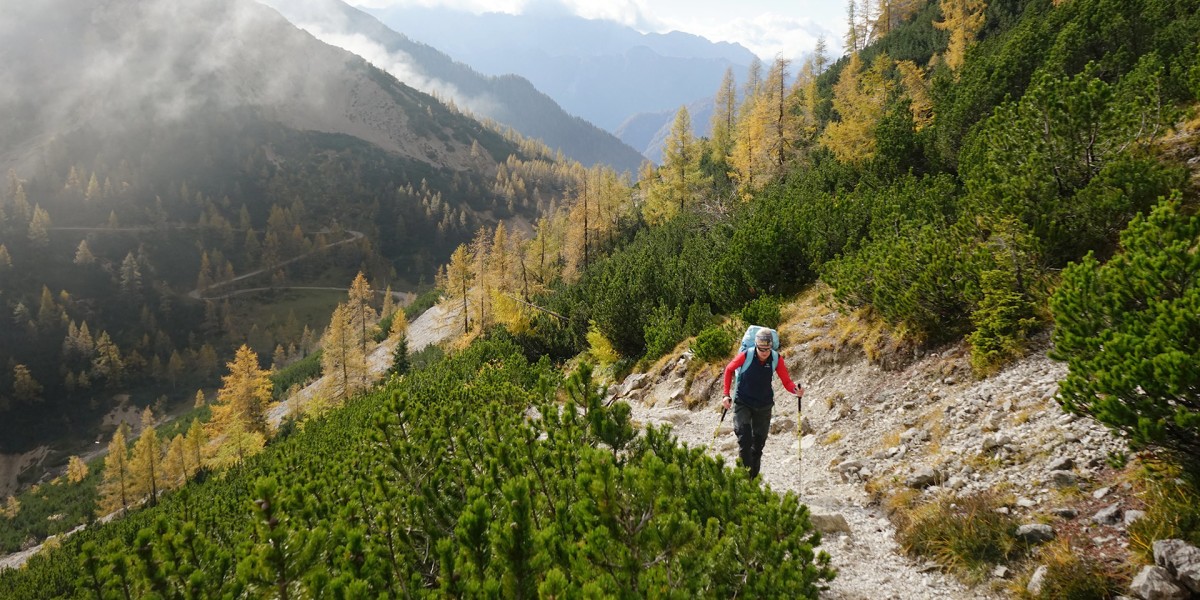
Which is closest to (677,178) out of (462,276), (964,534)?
(462,276)

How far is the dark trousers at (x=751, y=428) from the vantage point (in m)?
6.51

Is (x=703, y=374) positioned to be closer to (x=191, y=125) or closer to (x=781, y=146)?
(x=781, y=146)

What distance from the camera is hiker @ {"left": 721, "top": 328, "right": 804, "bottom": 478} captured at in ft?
21.0

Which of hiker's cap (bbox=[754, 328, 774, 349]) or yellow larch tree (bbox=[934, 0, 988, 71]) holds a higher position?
yellow larch tree (bbox=[934, 0, 988, 71])

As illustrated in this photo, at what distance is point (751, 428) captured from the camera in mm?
6547

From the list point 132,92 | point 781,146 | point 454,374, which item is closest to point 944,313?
point 454,374

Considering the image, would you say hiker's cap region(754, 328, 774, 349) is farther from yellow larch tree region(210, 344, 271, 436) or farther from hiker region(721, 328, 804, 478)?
yellow larch tree region(210, 344, 271, 436)

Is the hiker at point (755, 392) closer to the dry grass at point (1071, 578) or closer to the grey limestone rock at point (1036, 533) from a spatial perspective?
the grey limestone rock at point (1036, 533)

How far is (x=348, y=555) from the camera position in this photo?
13.5ft

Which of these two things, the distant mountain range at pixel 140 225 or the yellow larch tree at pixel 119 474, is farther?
the distant mountain range at pixel 140 225

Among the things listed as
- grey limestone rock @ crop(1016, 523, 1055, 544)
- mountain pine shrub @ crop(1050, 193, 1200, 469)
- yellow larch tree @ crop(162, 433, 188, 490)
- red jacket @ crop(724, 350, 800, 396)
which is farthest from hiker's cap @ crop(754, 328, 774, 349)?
yellow larch tree @ crop(162, 433, 188, 490)

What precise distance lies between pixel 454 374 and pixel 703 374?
11798 mm

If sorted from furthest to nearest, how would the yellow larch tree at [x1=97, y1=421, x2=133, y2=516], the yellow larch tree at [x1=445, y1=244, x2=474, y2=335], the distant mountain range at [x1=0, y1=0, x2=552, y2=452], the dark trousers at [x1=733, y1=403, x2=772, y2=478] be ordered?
the distant mountain range at [x1=0, y1=0, x2=552, y2=452], the yellow larch tree at [x1=97, y1=421, x2=133, y2=516], the yellow larch tree at [x1=445, y1=244, x2=474, y2=335], the dark trousers at [x1=733, y1=403, x2=772, y2=478]

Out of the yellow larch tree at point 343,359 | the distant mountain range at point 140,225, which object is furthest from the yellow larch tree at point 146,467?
the distant mountain range at point 140,225
